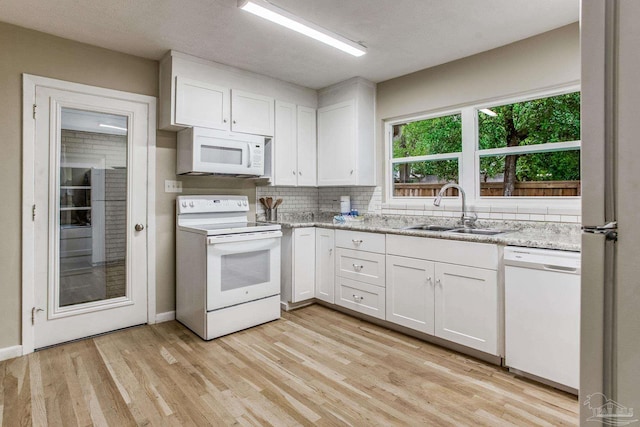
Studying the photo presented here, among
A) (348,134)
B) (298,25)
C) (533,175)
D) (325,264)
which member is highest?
(298,25)

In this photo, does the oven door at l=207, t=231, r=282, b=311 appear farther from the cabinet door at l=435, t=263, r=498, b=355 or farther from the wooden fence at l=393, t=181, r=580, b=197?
the wooden fence at l=393, t=181, r=580, b=197

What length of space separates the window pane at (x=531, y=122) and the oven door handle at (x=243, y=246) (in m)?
2.18

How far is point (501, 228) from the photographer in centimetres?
296

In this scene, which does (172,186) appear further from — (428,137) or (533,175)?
(533,175)

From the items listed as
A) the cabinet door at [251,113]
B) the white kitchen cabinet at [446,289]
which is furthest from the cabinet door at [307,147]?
the white kitchen cabinet at [446,289]

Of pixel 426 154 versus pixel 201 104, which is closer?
pixel 201 104

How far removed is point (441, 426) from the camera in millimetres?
1771

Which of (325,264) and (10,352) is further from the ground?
(325,264)

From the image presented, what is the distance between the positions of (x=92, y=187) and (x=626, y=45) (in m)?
3.39

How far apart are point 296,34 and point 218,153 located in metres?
1.26

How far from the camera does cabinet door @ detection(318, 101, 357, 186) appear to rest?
150 inches

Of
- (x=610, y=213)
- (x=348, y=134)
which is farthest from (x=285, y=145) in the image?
(x=610, y=213)

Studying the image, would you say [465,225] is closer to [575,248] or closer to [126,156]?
[575,248]

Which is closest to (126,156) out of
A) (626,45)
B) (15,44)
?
(15,44)
